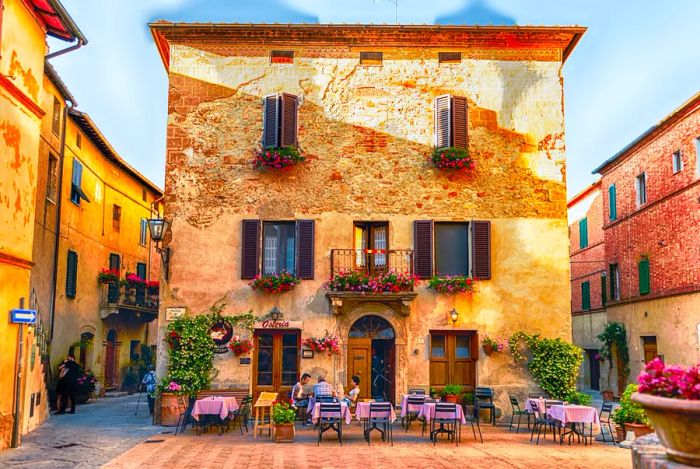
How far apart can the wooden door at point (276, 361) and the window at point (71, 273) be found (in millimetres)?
8225

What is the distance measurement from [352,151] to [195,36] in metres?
4.84

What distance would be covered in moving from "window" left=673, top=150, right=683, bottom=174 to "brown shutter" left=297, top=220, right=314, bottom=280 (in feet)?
40.2

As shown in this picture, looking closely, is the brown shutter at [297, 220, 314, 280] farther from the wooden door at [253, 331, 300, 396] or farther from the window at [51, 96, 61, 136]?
the window at [51, 96, 61, 136]

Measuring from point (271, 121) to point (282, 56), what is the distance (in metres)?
1.78

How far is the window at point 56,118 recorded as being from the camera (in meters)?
20.7

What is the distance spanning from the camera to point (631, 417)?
13.9 m

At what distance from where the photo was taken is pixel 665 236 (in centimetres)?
2338

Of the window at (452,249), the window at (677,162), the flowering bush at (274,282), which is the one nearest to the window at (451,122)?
the window at (452,249)

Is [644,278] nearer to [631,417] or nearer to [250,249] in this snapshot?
[631,417]

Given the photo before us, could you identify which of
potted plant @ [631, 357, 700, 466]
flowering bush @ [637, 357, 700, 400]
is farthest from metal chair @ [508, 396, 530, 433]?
potted plant @ [631, 357, 700, 466]

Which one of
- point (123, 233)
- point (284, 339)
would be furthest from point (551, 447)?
point (123, 233)

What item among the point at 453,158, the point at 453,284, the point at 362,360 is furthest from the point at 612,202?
the point at 362,360

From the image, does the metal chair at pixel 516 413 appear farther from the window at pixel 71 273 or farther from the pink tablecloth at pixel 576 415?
the window at pixel 71 273

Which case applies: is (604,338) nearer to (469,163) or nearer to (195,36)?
(469,163)
